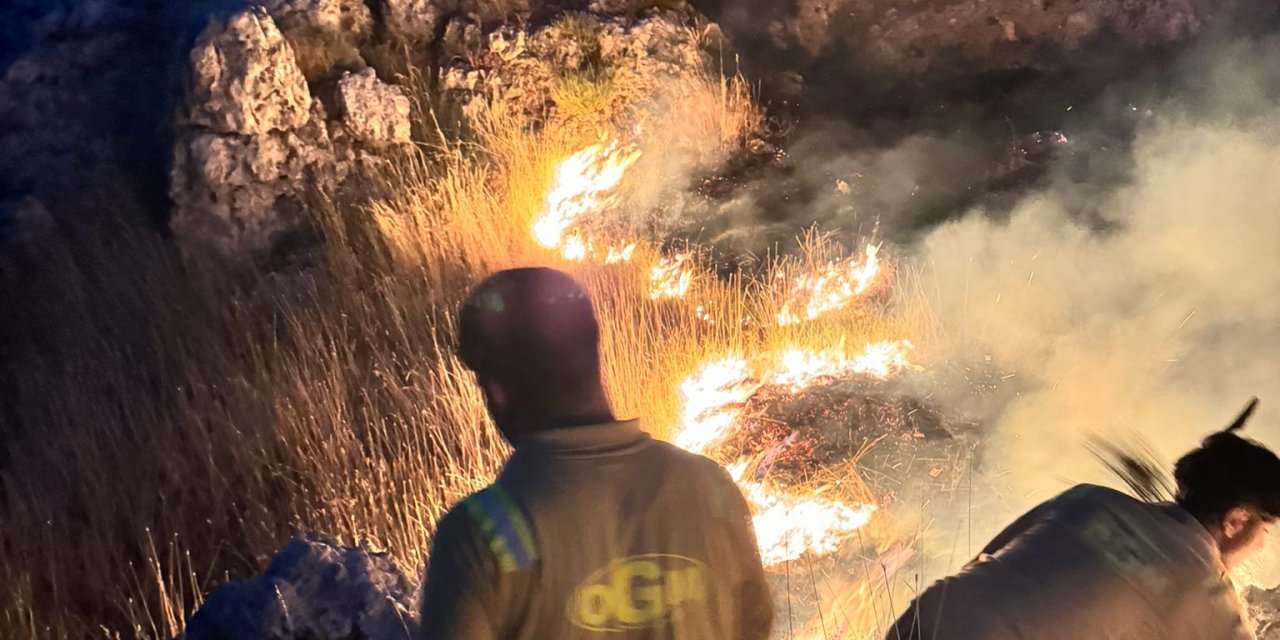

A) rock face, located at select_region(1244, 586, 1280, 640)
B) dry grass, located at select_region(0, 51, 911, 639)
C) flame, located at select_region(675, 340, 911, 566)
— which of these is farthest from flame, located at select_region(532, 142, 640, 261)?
rock face, located at select_region(1244, 586, 1280, 640)

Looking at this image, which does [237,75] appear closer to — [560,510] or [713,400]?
[713,400]

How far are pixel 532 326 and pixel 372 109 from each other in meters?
5.27

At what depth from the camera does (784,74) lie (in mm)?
8156

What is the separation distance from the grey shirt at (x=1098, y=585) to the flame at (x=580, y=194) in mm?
3824

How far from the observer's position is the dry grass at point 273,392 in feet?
14.4

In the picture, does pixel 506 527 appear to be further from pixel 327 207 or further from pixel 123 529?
pixel 327 207

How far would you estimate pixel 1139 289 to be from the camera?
247 inches

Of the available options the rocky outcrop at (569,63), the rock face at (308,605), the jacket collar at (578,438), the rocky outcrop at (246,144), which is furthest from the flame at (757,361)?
the jacket collar at (578,438)

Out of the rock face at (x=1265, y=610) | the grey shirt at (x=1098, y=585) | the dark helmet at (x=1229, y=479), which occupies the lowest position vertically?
the rock face at (x=1265, y=610)

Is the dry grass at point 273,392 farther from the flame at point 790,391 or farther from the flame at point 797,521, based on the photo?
the flame at point 797,521

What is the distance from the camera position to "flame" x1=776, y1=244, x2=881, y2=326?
602 cm

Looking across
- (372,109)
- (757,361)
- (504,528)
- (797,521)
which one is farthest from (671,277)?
(504,528)

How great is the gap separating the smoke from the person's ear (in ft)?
6.90

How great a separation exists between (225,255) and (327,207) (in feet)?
2.33
